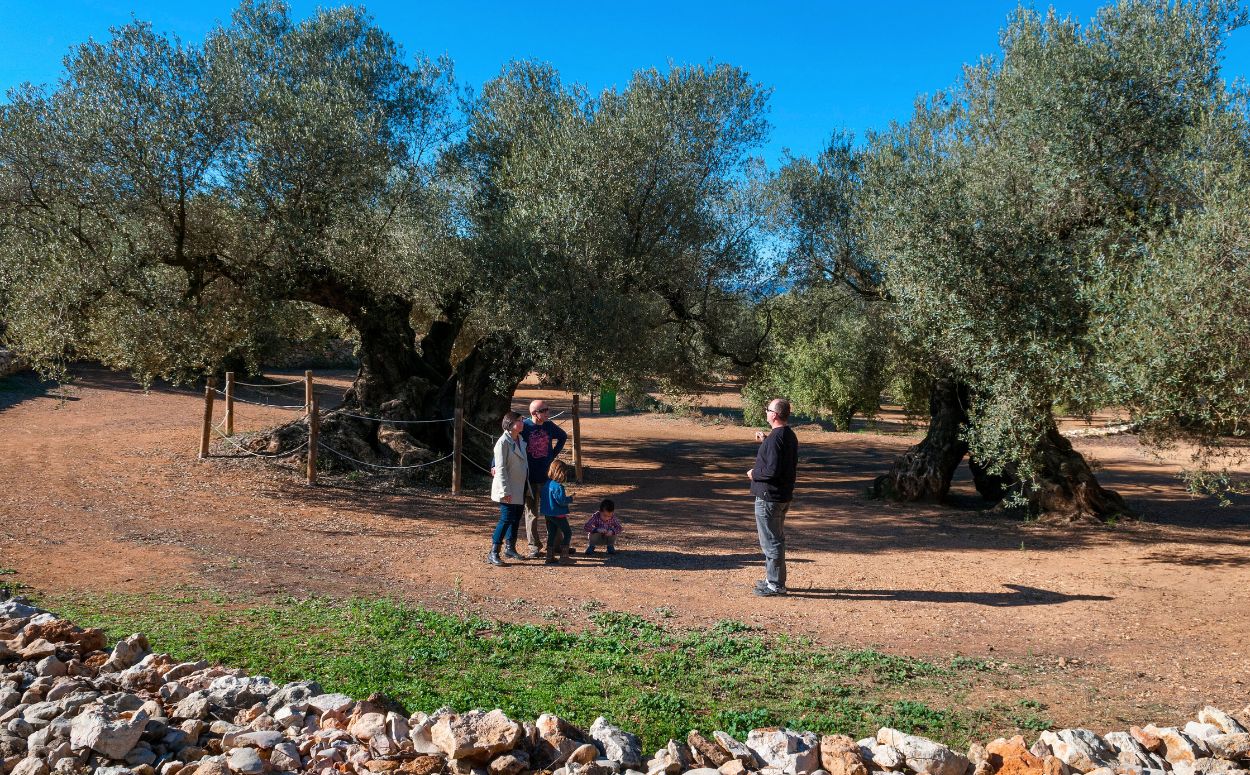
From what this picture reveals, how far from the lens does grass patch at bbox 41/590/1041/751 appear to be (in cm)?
465

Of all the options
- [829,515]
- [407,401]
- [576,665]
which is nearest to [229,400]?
[407,401]

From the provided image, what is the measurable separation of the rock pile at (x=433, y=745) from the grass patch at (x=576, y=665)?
13.5 inches

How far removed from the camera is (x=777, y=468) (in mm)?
7188

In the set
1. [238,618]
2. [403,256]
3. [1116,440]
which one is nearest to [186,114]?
[403,256]

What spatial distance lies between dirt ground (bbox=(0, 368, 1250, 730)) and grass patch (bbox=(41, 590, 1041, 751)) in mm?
482

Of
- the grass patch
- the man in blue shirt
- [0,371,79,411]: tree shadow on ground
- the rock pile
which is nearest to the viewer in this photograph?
the rock pile

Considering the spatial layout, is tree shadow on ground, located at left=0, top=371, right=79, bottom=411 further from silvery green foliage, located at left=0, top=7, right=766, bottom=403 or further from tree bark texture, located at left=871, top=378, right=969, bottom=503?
tree bark texture, located at left=871, top=378, right=969, bottom=503

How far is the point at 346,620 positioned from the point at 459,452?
24.2 ft

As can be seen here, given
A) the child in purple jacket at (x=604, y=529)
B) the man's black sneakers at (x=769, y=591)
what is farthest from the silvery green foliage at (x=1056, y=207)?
the child in purple jacket at (x=604, y=529)

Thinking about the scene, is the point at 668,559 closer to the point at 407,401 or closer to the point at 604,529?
the point at 604,529

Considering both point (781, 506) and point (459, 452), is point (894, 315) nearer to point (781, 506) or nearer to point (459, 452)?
point (781, 506)

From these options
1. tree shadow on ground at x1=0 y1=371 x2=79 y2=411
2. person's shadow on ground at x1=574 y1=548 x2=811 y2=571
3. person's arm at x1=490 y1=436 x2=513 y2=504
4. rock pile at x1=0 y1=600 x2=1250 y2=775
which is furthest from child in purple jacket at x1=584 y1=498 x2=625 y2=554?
tree shadow on ground at x1=0 y1=371 x2=79 y2=411

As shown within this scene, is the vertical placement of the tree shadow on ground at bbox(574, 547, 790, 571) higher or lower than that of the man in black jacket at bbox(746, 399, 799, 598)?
lower

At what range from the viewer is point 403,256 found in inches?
517
